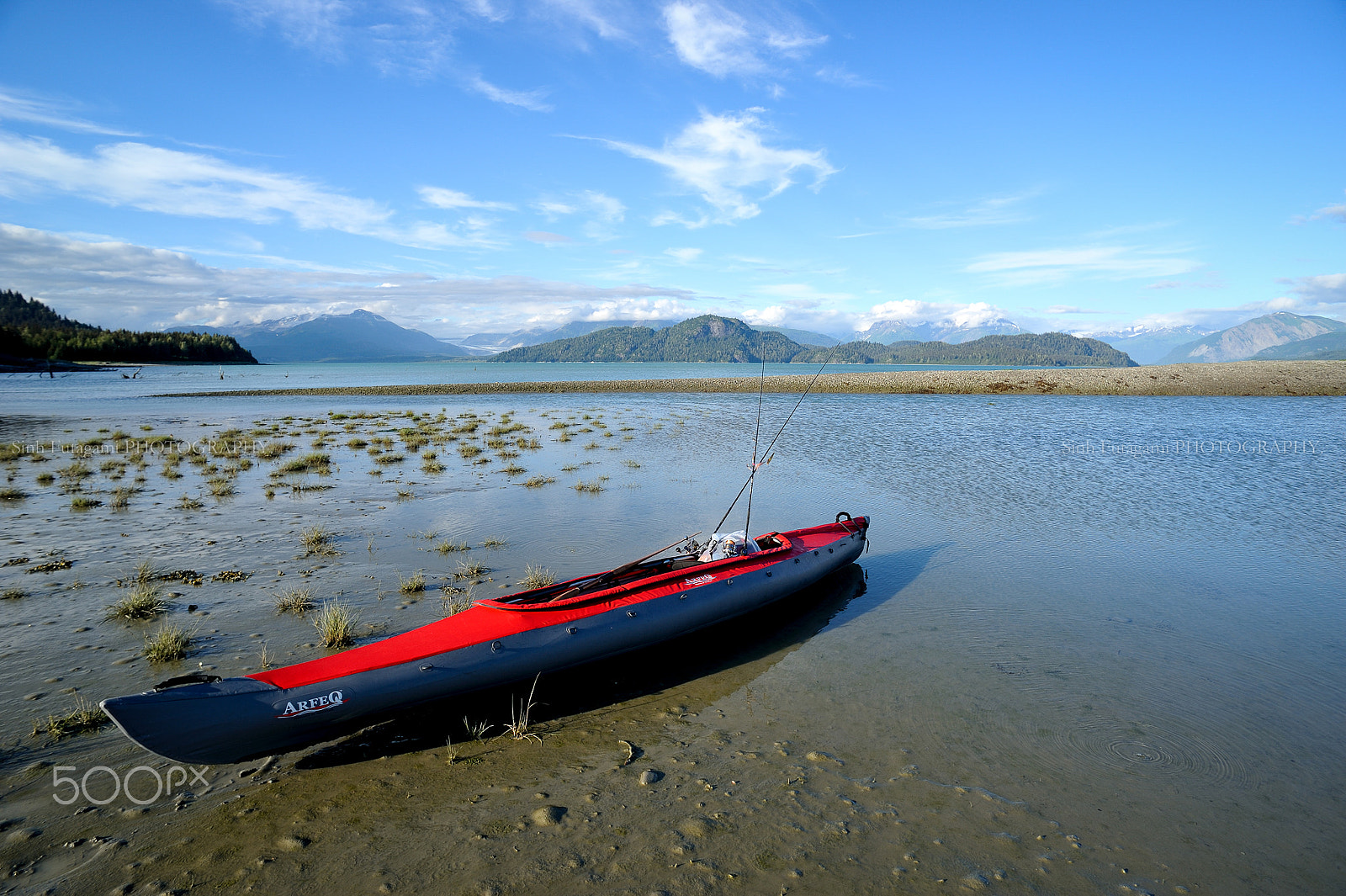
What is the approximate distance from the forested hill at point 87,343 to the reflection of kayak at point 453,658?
4621 inches

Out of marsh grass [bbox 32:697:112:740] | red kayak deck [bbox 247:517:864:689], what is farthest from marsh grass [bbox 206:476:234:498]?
red kayak deck [bbox 247:517:864:689]

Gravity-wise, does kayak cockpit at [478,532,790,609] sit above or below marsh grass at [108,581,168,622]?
above

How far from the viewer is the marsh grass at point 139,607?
8.43m

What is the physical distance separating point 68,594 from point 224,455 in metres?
15.3

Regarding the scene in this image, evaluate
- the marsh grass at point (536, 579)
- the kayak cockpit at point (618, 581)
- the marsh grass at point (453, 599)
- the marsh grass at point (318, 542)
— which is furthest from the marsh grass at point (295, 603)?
the marsh grass at point (536, 579)

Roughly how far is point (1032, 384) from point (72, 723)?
209 ft

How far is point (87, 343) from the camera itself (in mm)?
103938

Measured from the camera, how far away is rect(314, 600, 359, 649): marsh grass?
7.68 metres

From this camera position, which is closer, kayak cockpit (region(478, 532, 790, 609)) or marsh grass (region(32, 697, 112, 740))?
marsh grass (region(32, 697, 112, 740))

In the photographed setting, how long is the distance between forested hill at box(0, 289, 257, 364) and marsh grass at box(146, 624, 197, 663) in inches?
4505

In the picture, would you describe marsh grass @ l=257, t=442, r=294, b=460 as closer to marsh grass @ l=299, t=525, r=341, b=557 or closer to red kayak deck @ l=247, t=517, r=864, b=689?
marsh grass @ l=299, t=525, r=341, b=557

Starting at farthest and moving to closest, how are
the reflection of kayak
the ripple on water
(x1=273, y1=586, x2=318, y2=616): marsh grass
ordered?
(x1=273, y1=586, x2=318, y2=616): marsh grass < the ripple on water < the reflection of kayak

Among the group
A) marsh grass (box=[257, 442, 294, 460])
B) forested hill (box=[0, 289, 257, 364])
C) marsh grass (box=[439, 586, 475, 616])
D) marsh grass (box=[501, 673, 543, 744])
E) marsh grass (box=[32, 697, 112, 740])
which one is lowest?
marsh grass (box=[501, 673, 543, 744])

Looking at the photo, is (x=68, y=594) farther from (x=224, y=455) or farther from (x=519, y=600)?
(x=224, y=455)
